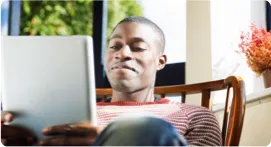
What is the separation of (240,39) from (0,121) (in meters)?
0.78

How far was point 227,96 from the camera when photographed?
0.94 m

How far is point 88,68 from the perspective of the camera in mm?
613

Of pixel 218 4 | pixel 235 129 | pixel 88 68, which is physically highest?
pixel 218 4

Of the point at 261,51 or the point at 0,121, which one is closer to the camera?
the point at 0,121

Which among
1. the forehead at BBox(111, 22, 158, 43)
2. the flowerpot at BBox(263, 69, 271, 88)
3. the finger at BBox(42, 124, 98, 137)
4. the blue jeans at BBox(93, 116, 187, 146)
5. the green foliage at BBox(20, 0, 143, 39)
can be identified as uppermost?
the green foliage at BBox(20, 0, 143, 39)

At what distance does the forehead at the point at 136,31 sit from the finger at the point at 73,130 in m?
0.36

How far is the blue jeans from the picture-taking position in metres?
0.51

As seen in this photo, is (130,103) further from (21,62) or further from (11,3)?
(11,3)

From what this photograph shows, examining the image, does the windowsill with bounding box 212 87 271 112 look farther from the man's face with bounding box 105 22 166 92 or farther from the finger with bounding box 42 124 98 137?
the finger with bounding box 42 124 98 137

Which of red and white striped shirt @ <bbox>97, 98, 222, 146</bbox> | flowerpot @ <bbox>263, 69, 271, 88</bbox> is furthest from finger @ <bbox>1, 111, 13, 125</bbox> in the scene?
flowerpot @ <bbox>263, 69, 271, 88</bbox>

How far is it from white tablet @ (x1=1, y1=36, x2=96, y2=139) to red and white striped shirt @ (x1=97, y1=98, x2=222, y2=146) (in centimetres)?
19

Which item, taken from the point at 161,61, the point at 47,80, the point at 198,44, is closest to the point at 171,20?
the point at 198,44

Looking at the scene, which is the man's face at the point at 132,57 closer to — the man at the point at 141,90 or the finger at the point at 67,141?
the man at the point at 141,90

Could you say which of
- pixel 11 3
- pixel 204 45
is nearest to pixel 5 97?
pixel 204 45
